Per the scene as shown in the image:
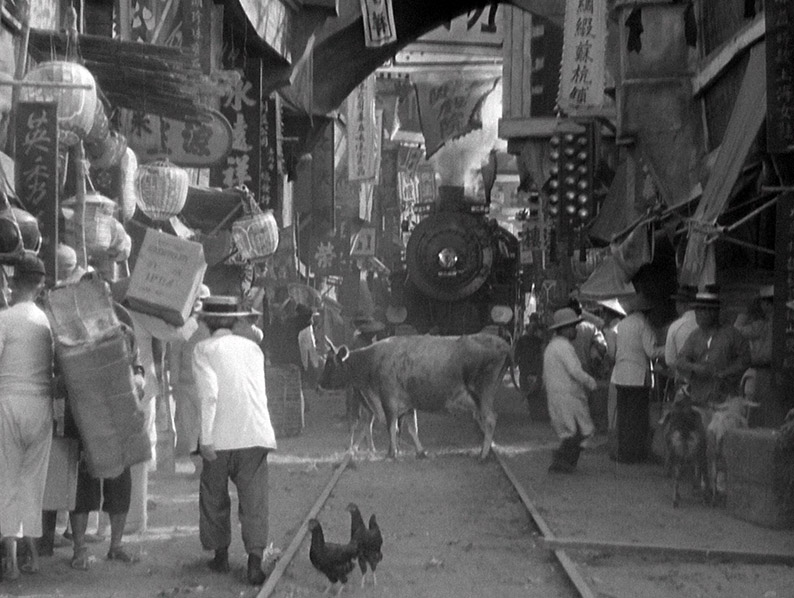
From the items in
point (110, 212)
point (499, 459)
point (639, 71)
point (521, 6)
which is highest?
point (521, 6)

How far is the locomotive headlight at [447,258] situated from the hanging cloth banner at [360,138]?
3.05 metres

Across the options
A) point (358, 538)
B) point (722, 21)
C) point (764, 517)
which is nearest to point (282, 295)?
point (722, 21)

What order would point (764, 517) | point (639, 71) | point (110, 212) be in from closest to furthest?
point (764, 517) < point (110, 212) < point (639, 71)

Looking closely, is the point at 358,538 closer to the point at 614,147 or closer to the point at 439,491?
the point at 439,491

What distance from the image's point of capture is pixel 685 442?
11703mm

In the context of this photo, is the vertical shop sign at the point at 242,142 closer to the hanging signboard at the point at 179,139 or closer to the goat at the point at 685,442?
the hanging signboard at the point at 179,139

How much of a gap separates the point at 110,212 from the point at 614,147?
13.5 meters

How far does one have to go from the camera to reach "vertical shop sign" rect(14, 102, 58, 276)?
9.29 m

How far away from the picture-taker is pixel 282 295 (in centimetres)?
2667

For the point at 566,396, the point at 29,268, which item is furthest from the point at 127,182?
the point at 566,396

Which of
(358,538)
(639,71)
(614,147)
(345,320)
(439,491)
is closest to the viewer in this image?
(358,538)

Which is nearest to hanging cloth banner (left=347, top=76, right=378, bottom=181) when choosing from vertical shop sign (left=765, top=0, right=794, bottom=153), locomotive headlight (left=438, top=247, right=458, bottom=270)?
locomotive headlight (left=438, top=247, right=458, bottom=270)

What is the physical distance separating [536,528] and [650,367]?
5.12 meters

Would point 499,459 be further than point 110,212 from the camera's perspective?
Yes
